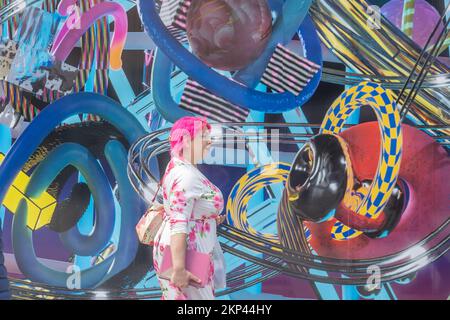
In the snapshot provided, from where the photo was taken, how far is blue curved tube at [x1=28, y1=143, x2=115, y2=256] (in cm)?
333

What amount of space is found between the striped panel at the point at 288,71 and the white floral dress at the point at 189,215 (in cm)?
123

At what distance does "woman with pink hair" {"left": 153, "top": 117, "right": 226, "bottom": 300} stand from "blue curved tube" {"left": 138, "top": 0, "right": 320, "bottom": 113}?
98cm

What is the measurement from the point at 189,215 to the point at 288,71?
1476mm

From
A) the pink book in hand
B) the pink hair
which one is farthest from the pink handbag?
the pink hair

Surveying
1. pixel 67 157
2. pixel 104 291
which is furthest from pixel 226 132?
pixel 104 291

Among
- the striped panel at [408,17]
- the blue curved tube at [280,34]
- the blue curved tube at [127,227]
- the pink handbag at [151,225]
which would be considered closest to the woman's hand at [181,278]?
the pink handbag at [151,225]

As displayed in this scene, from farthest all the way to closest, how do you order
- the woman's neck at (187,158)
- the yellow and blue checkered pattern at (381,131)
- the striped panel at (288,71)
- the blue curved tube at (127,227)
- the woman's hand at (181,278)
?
the blue curved tube at (127,227) → the striped panel at (288,71) → the yellow and blue checkered pattern at (381,131) → the woman's neck at (187,158) → the woman's hand at (181,278)

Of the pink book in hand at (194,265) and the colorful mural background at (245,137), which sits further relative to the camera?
the colorful mural background at (245,137)

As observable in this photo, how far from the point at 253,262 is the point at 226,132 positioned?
86 centimetres

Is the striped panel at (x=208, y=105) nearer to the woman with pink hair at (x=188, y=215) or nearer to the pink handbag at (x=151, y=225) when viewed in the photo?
the woman with pink hair at (x=188, y=215)

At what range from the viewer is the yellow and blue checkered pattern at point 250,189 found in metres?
3.20

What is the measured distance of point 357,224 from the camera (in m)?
3.15

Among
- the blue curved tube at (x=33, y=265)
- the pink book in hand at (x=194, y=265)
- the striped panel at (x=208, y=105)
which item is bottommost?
the pink book in hand at (x=194, y=265)

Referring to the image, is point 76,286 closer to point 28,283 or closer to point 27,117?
point 28,283
